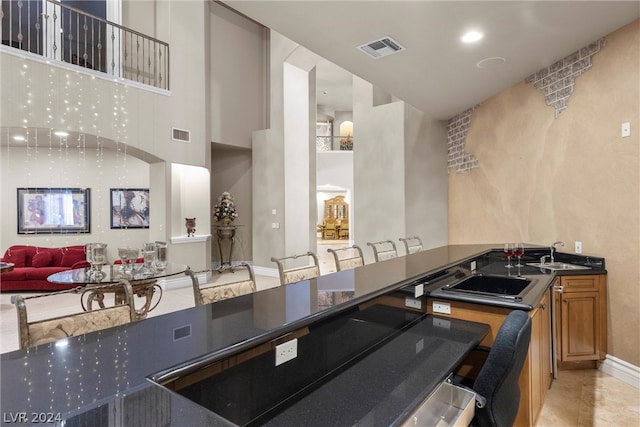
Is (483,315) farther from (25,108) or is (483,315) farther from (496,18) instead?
(25,108)

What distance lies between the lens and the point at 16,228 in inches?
267

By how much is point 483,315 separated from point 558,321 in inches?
57.3

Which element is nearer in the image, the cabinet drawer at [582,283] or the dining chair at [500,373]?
the dining chair at [500,373]

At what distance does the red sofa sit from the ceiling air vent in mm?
5900

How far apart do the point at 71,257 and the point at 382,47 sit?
21.6ft

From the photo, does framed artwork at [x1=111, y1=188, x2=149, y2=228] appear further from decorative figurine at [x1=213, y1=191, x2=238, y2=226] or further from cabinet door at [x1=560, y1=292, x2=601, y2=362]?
cabinet door at [x1=560, y1=292, x2=601, y2=362]

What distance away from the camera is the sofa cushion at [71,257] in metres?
6.46

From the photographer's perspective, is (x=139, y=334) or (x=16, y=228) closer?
(x=139, y=334)

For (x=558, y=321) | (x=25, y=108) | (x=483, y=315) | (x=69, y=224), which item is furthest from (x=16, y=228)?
(x=558, y=321)

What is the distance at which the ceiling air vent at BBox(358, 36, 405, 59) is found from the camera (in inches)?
114

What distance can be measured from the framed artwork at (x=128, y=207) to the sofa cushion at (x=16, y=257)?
1523 millimetres

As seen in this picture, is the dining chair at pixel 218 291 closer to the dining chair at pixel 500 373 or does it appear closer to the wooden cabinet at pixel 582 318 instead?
the dining chair at pixel 500 373

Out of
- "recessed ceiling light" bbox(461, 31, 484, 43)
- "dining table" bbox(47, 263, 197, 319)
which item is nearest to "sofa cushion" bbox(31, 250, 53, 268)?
"dining table" bbox(47, 263, 197, 319)

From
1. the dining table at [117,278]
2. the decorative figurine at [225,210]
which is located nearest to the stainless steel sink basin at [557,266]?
the dining table at [117,278]
